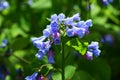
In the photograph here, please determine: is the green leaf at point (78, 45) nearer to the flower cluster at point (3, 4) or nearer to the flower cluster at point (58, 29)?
the flower cluster at point (58, 29)

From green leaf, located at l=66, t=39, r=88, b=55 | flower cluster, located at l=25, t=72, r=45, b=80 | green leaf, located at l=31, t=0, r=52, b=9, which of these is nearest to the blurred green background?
green leaf, located at l=31, t=0, r=52, b=9

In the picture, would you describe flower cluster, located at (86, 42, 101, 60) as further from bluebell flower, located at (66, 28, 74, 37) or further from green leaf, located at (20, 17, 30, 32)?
green leaf, located at (20, 17, 30, 32)

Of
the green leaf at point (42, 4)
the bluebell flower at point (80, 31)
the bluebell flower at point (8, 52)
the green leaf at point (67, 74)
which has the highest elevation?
the green leaf at point (42, 4)

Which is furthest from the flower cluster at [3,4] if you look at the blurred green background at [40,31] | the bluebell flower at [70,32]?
the bluebell flower at [70,32]

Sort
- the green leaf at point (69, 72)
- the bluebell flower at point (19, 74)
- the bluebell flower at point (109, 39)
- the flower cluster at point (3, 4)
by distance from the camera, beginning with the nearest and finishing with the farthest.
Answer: the green leaf at point (69, 72) < the bluebell flower at point (19, 74) < the flower cluster at point (3, 4) < the bluebell flower at point (109, 39)

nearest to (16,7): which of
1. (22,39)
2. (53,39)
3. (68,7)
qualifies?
(68,7)

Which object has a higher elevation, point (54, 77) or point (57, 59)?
point (57, 59)

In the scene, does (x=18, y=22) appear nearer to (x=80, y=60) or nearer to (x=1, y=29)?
(x=1, y=29)

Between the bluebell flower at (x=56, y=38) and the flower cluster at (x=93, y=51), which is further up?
the bluebell flower at (x=56, y=38)
